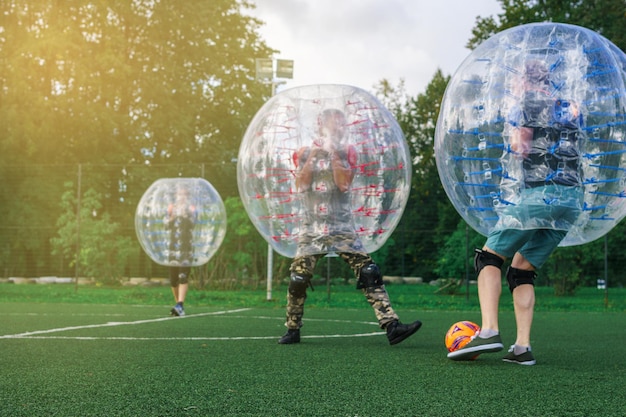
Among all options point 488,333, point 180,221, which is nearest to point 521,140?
point 488,333

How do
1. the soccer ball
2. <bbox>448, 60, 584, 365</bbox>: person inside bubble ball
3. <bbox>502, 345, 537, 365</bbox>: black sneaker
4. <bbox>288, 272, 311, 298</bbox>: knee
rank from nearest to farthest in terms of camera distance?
<bbox>448, 60, 584, 365</bbox>: person inside bubble ball → <bbox>502, 345, 537, 365</bbox>: black sneaker → the soccer ball → <bbox>288, 272, 311, 298</bbox>: knee

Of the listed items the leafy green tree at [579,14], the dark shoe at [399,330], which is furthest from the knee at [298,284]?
the leafy green tree at [579,14]

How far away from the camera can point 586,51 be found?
417 centimetres

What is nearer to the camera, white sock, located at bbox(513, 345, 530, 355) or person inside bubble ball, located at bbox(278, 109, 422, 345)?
white sock, located at bbox(513, 345, 530, 355)

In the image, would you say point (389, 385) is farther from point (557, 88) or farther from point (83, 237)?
point (83, 237)

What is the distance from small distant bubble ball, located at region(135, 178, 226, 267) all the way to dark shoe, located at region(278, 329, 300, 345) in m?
3.55

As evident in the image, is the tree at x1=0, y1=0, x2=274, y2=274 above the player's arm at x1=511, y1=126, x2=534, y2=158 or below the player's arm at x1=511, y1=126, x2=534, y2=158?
above

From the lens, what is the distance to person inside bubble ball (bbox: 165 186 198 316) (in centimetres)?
917

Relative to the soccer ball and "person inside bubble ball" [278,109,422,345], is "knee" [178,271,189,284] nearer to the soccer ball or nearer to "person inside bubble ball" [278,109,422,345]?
"person inside bubble ball" [278,109,422,345]

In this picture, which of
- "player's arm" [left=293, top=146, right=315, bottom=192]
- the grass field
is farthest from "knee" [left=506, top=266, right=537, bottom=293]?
"player's arm" [left=293, top=146, right=315, bottom=192]

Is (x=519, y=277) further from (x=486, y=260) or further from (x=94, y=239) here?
(x=94, y=239)

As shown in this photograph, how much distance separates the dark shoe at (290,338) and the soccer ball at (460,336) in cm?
150

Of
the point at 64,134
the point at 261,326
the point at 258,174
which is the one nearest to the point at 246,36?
the point at 64,134

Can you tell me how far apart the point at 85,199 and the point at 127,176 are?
1.25 m
